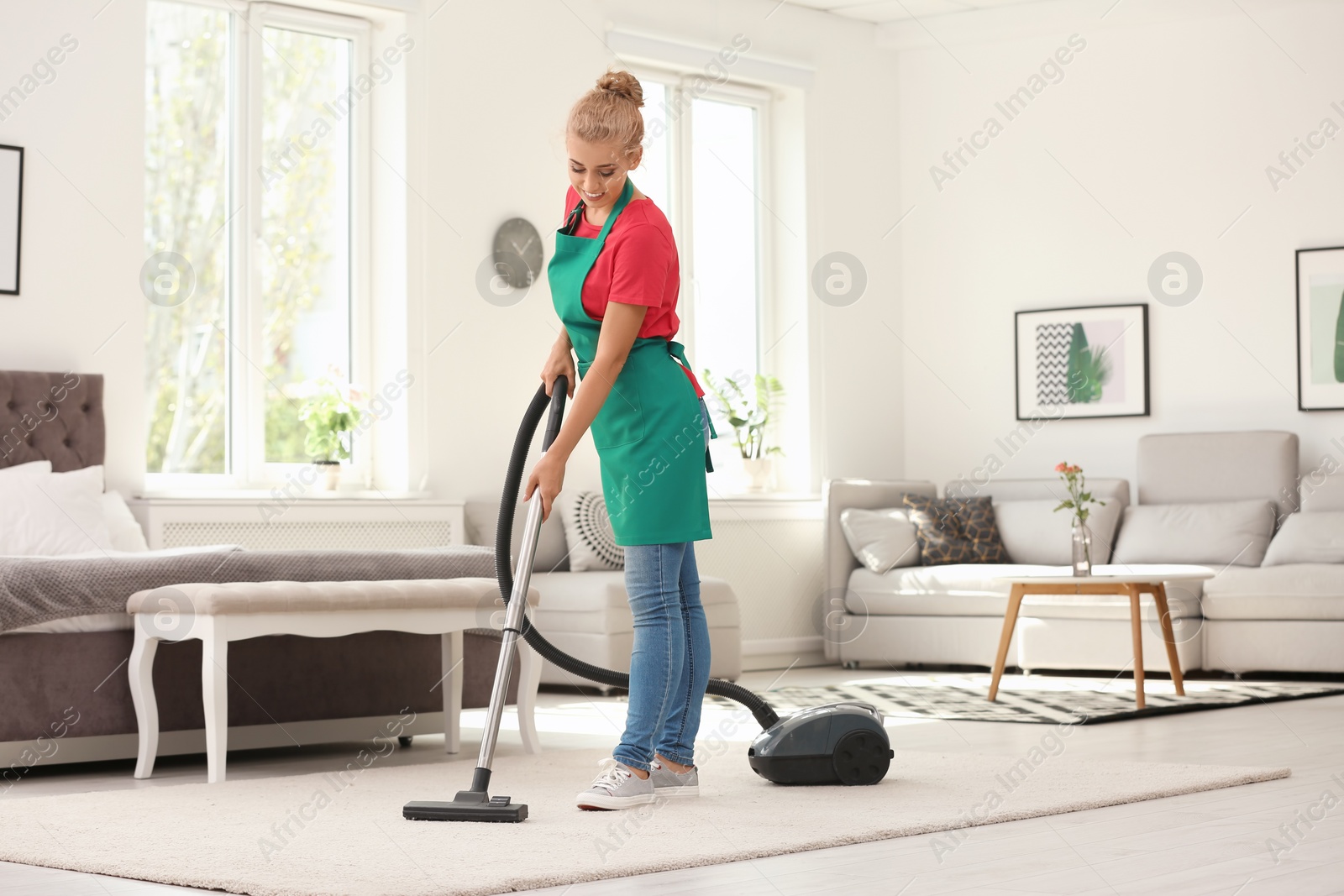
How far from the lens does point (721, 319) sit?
27.0ft

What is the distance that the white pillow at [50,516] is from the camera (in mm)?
5082

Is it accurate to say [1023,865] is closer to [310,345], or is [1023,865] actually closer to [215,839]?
[215,839]

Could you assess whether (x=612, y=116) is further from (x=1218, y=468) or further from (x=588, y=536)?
(x=1218, y=468)

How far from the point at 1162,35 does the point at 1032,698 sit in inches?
149

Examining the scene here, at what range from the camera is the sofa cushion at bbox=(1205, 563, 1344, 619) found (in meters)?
6.36

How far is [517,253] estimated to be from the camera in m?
7.20

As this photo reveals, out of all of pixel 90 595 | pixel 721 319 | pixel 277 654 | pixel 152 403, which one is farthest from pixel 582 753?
pixel 721 319

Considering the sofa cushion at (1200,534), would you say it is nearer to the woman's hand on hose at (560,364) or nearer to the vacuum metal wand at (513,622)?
the woman's hand on hose at (560,364)

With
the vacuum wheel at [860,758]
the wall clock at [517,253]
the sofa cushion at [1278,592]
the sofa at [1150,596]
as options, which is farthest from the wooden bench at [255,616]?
the sofa cushion at [1278,592]

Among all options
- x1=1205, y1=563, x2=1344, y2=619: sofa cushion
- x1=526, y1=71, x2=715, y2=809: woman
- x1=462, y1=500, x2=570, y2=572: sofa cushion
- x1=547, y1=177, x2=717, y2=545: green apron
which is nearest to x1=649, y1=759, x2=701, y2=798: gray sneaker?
x1=526, y1=71, x2=715, y2=809: woman

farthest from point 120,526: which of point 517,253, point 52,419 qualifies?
point 517,253

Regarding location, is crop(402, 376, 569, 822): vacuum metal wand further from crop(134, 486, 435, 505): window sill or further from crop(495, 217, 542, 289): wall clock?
crop(495, 217, 542, 289): wall clock

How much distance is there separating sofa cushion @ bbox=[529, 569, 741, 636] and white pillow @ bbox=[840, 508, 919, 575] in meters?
1.20

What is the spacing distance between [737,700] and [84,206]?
3740 mm
